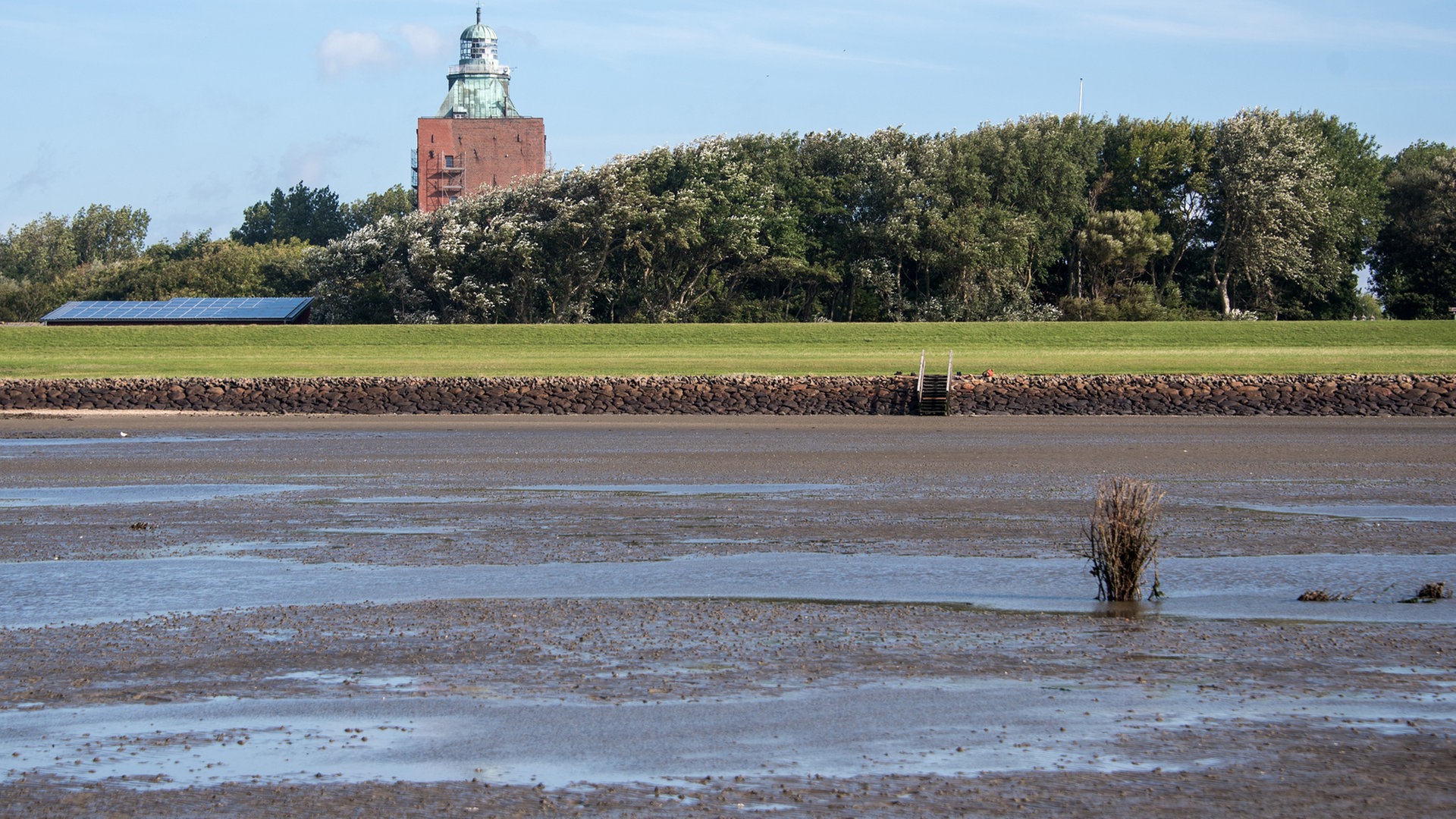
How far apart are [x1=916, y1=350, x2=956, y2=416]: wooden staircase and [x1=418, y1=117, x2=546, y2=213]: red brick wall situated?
83.2 meters

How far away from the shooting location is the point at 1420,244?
80438 mm

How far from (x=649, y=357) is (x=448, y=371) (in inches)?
327

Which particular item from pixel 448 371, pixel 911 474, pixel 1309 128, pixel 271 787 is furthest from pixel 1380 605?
pixel 1309 128

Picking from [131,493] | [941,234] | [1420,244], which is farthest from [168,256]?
[131,493]

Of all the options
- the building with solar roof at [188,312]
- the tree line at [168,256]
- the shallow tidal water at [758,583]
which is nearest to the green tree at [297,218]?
the tree line at [168,256]

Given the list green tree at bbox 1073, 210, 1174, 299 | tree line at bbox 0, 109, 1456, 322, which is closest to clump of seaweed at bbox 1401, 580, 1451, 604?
tree line at bbox 0, 109, 1456, 322

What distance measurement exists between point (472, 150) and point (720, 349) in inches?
2612

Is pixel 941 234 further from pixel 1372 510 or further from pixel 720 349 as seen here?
pixel 1372 510

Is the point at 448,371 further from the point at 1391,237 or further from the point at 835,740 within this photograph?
the point at 1391,237

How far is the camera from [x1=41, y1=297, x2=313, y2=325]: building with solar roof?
261ft

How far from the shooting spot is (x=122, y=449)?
26609mm

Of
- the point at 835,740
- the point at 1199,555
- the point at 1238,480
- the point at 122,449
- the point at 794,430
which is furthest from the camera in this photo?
the point at 794,430

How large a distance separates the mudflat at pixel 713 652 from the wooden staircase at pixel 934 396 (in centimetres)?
1994

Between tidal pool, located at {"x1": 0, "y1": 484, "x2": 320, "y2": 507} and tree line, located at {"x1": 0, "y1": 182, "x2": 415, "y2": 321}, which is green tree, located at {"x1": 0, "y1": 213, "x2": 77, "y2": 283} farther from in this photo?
tidal pool, located at {"x1": 0, "y1": 484, "x2": 320, "y2": 507}
